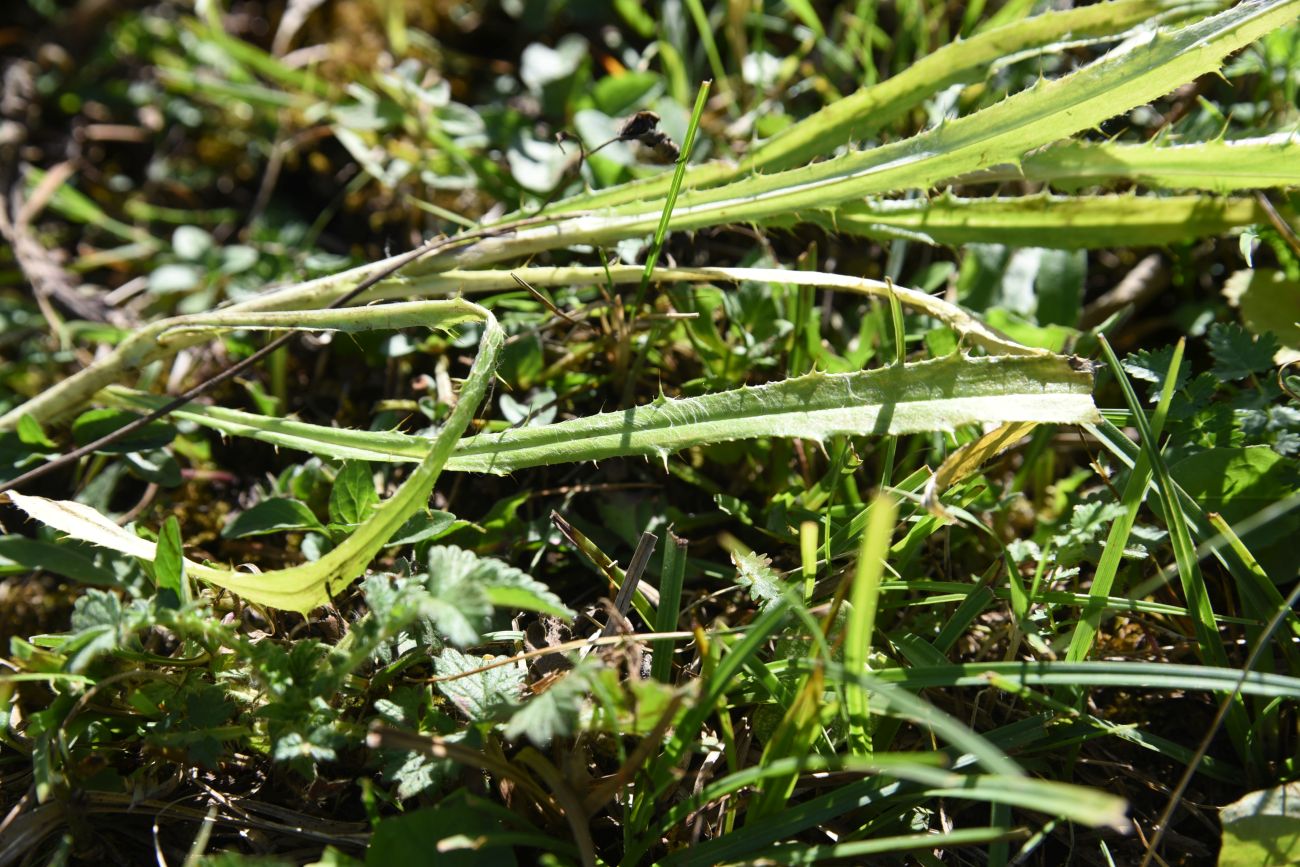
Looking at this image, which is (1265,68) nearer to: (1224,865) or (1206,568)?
(1206,568)

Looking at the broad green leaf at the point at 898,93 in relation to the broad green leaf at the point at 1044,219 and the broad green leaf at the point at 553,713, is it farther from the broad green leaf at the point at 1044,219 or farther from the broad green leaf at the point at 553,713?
the broad green leaf at the point at 553,713

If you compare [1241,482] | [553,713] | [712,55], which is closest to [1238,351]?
[1241,482]

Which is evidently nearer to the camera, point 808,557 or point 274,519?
point 808,557

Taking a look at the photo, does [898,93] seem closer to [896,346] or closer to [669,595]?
[896,346]

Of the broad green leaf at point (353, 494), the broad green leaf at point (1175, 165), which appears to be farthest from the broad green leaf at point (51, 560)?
A: the broad green leaf at point (1175, 165)

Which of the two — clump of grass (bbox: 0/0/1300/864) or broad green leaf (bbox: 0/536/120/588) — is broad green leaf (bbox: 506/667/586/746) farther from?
broad green leaf (bbox: 0/536/120/588)
